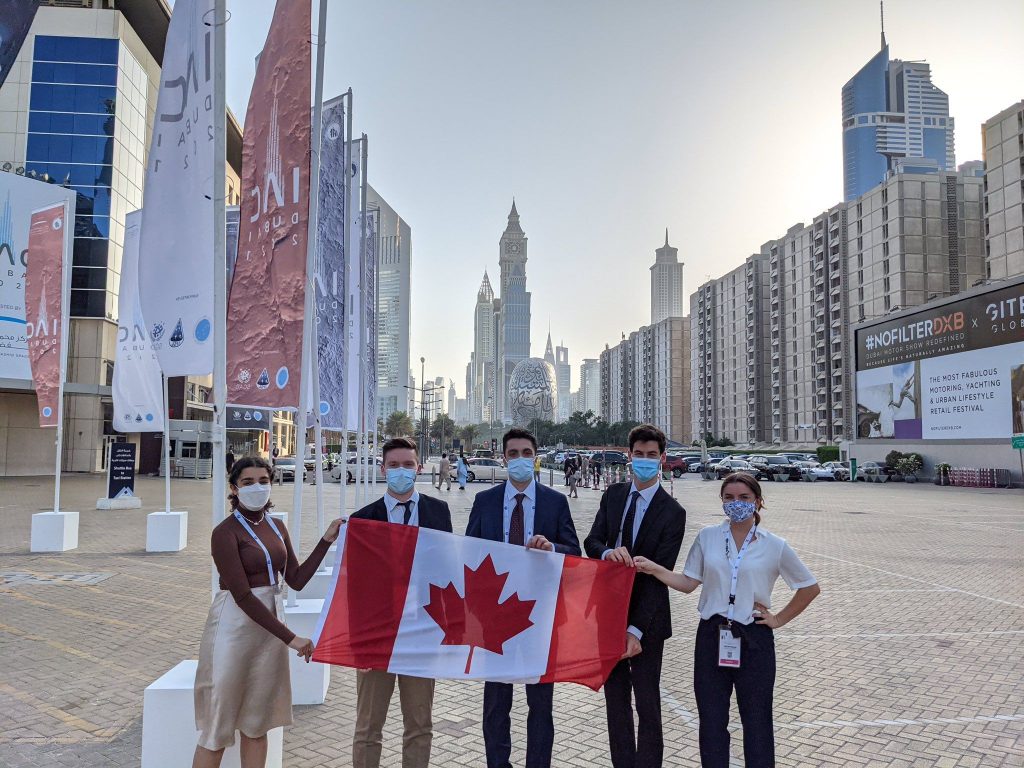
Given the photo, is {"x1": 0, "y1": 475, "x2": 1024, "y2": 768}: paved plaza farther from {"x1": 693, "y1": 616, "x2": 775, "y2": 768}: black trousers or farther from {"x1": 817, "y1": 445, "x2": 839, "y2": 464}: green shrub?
{"x1": 817, "y1": 445, "x2": 839, "y2": 464}: green shrub

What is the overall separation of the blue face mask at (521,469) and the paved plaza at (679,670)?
1978 mm

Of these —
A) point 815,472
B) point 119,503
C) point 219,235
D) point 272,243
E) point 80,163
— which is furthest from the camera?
point 815,472

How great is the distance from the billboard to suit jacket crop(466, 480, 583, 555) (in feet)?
137

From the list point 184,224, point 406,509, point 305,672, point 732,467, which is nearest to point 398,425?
point 732,467

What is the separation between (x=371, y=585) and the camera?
4.29 meters

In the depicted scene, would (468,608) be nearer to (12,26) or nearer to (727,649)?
(727,649)

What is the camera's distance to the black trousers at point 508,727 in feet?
12.9

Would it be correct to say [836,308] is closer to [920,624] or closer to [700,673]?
[920,624]

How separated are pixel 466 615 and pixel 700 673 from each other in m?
1.38

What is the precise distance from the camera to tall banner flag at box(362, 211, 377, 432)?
14.8 metres

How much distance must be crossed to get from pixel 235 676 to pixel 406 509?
1.28m

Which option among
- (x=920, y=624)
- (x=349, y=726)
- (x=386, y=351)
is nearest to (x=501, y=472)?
(x=920, y=624)

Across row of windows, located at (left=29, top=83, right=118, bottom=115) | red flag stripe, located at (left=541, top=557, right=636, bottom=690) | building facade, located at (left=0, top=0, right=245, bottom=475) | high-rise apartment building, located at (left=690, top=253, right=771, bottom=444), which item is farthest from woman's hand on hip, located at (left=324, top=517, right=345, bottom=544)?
high-rise apartment building, located at (left=690, top=253, right=771, bottom=444)

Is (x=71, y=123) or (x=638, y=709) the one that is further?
(x=71, y=123)
